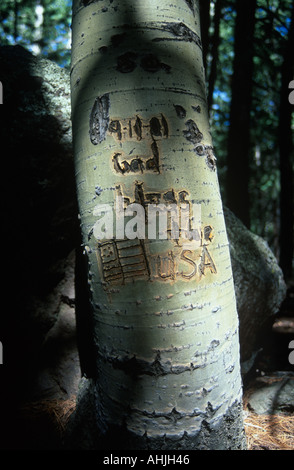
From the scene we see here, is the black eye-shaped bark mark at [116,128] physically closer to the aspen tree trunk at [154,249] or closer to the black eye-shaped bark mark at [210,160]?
the aspen tree trunk at [154,249]

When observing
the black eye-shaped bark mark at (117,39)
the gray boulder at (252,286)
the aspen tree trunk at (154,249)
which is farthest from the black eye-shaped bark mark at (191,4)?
the gray boulder at (252,286)

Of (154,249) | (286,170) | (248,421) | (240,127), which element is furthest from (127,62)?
(286,170)

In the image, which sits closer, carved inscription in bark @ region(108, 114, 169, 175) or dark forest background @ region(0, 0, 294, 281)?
carved inscription in bark @ region(108, 114, 169, 175)

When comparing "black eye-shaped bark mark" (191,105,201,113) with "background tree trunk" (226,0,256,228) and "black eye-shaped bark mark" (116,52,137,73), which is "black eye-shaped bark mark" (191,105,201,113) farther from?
"background tree trunk" (226,0,256,228)

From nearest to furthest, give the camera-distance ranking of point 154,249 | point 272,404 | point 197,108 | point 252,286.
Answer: point 154,249, point 197,108, point 272,404, point 252,286

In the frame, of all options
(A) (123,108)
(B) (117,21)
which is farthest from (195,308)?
(B) (117,21)

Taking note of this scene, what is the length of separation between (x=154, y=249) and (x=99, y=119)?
1.90 feet

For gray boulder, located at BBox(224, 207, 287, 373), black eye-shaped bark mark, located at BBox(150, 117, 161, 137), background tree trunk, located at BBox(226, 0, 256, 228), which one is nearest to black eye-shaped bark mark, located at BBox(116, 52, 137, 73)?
black eye-shaped bark mark, located at BBox(150, 117, 161, 137)

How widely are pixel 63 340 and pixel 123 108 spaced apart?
6.11ft

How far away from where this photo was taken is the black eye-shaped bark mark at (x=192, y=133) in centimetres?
116

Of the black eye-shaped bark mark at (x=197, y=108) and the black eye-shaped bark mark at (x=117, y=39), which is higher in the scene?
the black eye-shaped bark mark at (x=117, y=39)

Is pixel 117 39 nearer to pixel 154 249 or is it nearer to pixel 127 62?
pixel 127 62

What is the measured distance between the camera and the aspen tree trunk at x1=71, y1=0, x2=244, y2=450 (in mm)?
1079

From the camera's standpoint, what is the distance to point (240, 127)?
498 cm
